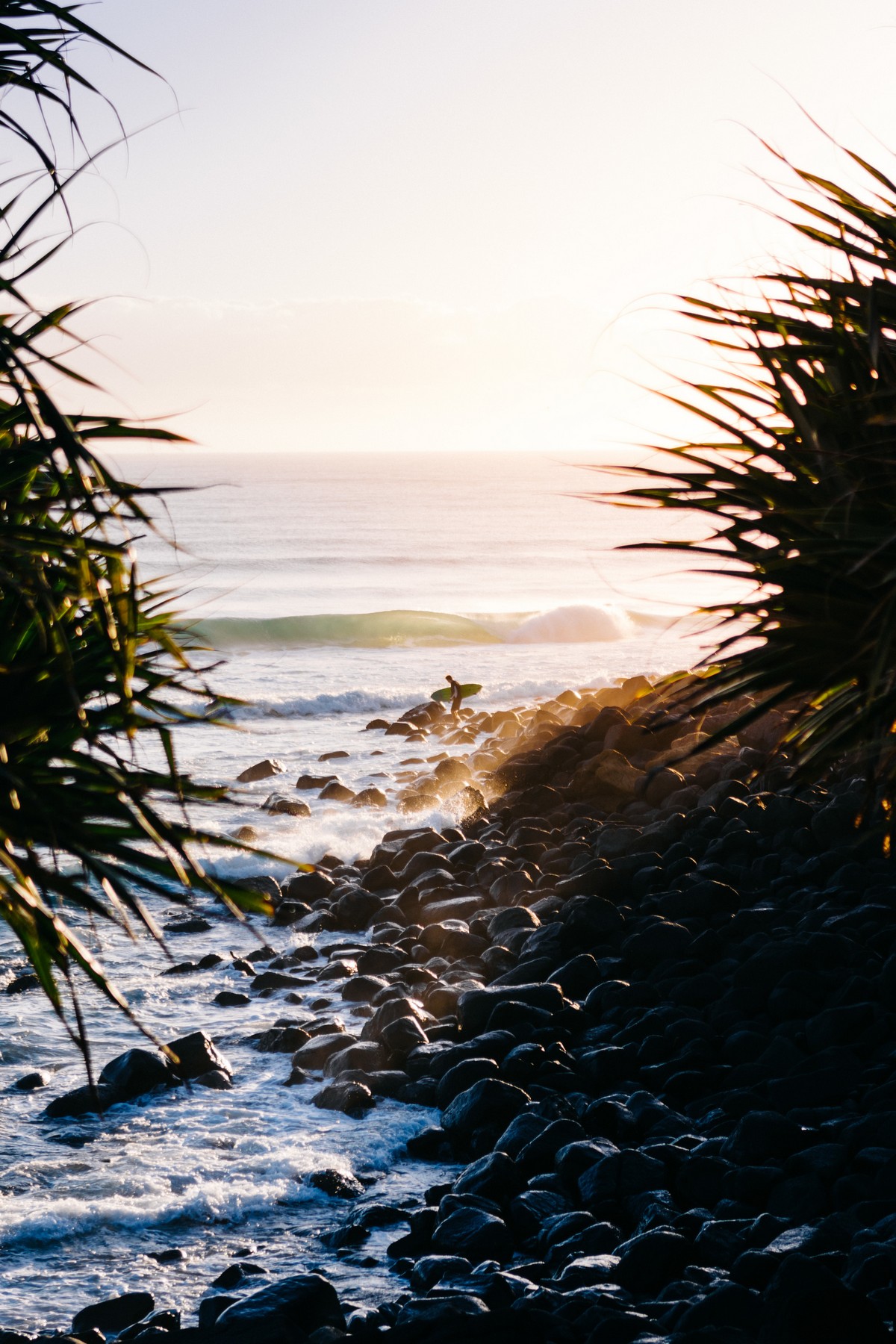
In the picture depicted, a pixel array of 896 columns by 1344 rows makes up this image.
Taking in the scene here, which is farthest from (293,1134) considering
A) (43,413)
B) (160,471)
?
(160,471)

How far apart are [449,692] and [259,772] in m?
6.19

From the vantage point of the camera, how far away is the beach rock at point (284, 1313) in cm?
337

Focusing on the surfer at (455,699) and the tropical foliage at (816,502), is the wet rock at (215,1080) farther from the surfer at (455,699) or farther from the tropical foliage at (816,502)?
the surfer at (455,699)

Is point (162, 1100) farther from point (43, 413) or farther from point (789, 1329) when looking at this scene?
point (43, 413)

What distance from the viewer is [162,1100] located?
5684 millimetres

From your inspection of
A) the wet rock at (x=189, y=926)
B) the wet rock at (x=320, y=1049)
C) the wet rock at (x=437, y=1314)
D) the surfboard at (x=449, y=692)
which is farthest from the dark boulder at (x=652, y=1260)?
the surfboard at (x=449, y=692)

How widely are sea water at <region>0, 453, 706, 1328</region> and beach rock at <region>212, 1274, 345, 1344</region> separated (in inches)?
14.0

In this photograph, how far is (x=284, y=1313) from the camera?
3.46 metres

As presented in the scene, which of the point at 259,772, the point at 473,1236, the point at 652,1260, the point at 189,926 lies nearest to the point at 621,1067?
the point at 473,1236

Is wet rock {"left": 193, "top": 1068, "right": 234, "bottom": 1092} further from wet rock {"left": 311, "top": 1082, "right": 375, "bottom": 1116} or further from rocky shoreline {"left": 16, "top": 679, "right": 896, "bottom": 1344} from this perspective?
wet rock {"left": 311, "top": 1082, "right": 375, "bottom": 1116}

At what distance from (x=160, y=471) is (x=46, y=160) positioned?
→ 115 metres

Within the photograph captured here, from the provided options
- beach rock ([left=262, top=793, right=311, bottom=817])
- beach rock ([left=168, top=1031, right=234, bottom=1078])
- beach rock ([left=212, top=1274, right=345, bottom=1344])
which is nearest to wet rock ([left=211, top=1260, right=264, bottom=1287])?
beach rock ([left=212, top=1274, right=345, bottom=1344])

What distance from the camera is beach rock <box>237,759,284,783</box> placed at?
45.6 ft

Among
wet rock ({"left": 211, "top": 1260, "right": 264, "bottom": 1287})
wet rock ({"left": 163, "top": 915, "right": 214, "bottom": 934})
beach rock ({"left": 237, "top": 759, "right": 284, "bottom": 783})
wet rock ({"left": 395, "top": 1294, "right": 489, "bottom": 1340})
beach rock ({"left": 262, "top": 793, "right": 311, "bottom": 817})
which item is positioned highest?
beach rock ({"left": 237, "top": 759, "right": 284, "bottom": 783})
